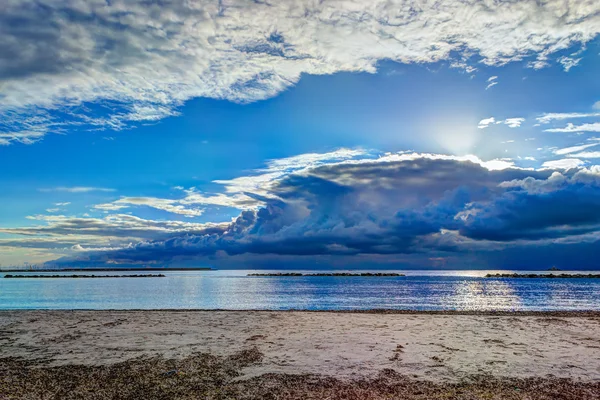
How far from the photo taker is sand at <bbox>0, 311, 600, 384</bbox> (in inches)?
526

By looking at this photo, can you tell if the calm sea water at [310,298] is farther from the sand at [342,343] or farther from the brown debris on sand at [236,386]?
the brown debris on sand at [236,386]

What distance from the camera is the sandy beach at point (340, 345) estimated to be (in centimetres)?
1295

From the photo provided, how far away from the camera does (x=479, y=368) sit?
13.3 meters

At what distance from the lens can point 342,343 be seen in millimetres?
17188

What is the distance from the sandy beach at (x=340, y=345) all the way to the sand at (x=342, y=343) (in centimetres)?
4

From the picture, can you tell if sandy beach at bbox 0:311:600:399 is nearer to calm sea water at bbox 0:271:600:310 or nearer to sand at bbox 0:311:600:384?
sand at bbox 0:311:600:384

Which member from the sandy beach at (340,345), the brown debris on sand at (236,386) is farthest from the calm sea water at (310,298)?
the brown debris on sand at (236,386)

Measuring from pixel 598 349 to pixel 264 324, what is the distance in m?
14.6

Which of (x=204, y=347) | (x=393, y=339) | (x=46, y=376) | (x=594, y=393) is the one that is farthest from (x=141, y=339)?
(x=594, y=393)

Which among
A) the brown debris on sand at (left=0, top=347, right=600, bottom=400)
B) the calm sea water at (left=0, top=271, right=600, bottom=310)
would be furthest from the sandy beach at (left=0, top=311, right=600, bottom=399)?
the calm sea water at (left=0, top=271, right=600, bottom=310)

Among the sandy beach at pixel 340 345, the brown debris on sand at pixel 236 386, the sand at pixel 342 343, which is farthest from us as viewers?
the sand at pixel 342 343

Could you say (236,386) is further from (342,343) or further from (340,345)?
(342,343)

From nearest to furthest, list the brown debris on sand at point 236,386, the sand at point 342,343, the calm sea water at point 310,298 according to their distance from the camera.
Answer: the brown debris on sand at point 236,386
the sand at point 342,343
the calm sea water at point 310,298

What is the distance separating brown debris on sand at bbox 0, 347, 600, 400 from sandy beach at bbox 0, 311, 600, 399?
222 mm
